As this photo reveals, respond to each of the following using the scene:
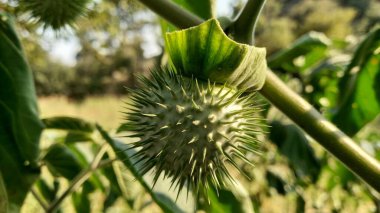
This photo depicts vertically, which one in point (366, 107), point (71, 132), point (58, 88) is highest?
point (366, 107)

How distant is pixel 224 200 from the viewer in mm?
1538

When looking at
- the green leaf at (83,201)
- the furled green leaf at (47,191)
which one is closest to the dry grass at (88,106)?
the furled green leaf at (47,191)

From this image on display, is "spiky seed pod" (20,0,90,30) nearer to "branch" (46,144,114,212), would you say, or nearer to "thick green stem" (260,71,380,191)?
"branch" (46,144,114,212)

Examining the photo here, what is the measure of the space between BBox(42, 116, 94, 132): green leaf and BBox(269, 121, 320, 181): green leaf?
0.71 m

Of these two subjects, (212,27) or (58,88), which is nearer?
(212,27)

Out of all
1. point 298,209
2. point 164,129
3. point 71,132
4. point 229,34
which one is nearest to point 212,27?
point 229,34

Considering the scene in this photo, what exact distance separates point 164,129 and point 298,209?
1331 millimetres

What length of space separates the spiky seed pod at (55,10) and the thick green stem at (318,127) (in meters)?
0.78

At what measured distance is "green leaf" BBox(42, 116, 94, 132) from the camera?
179 cm

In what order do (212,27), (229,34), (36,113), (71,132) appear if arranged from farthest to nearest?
(71,132)
(36,113)
(229,34)
(212,27)

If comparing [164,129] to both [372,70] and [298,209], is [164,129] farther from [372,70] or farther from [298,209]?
[298,209]

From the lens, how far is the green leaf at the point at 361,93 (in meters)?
1.47

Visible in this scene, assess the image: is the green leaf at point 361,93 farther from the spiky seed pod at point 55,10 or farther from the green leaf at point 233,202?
the spiky seed pod at point 55,10

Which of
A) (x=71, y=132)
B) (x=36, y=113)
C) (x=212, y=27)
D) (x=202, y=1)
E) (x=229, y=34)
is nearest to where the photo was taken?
(x=212, y=27)
